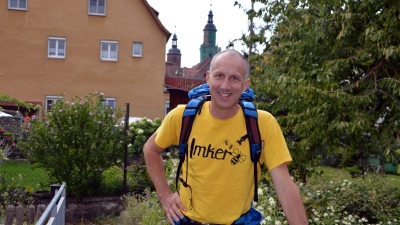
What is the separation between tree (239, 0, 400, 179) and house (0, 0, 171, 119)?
1980 cm

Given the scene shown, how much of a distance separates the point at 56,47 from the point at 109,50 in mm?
2552

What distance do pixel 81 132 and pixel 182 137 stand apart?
25.5ft

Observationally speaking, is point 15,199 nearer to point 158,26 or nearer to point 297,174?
point 297,174

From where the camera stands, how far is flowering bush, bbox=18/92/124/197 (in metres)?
10.5

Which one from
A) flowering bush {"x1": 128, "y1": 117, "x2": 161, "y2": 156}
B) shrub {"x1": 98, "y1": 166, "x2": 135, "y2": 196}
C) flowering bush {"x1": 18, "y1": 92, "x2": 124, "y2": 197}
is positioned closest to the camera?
flowering bush {"x1": 18, "y1": 92, "x2": 124, "y2": 197}

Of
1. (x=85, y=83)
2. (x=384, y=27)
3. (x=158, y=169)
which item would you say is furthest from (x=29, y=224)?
(x=85, y=83)

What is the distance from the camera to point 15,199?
9820 millimetres

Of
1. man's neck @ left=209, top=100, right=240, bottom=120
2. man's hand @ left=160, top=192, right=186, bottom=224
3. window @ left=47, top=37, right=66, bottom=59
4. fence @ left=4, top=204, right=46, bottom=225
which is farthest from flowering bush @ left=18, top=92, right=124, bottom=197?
window @ left=47, top=37, right=66, bottom=59

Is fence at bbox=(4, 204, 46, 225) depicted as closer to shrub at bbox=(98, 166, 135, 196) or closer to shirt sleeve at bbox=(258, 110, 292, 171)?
shirt sleeve at bbox=(258, 110, 292, 171)

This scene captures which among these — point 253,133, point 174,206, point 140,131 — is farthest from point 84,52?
point 253,133

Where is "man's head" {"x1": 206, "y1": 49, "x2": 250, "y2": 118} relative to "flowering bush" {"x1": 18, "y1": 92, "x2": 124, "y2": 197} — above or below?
above

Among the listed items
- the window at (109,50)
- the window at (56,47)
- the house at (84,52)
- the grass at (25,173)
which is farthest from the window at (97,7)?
the grass at (25,173)

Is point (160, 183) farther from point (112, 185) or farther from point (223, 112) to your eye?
point (112, 185)

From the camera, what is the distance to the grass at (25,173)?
488 inches
